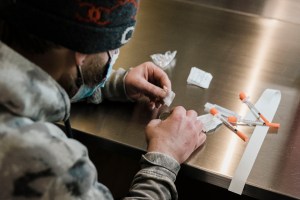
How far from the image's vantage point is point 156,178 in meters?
0.76

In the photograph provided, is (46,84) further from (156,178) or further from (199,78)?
(199,78)

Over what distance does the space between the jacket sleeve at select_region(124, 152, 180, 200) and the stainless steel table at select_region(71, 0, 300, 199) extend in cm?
4

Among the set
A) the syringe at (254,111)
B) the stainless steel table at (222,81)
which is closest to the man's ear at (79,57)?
the stainless steel table at (222,81)

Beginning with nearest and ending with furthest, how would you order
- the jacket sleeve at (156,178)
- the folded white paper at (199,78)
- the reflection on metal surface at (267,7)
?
1. the jacket sleeve at (156,178)
2. the folded white paper at (199,78)
3. the reflection on metal surface at (267,7)

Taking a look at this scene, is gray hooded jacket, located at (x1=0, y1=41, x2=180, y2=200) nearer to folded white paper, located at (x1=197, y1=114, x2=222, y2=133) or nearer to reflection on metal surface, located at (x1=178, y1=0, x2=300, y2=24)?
folded white paper, located at (x1=197, y1=114, x2=222, y2=133)

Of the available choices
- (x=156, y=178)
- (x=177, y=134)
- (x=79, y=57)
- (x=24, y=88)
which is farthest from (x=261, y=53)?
(x=24, y=88)

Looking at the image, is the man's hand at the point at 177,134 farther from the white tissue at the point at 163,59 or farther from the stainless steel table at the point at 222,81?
the white tissue at the point at 163,59

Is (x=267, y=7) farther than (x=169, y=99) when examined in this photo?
Yes

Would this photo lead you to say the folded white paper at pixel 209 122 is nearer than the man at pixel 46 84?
No

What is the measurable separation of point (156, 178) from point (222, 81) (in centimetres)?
34

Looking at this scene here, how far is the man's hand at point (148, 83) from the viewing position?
92cm

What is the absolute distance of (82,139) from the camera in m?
0.86

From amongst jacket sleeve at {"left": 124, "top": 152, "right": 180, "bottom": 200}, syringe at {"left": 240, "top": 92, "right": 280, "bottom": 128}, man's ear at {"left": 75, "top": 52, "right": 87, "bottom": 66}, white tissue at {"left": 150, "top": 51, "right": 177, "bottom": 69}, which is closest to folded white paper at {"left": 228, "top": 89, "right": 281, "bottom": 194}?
syringe at {"left": 240, "top": 92, "right": 280, "bottom": 128}

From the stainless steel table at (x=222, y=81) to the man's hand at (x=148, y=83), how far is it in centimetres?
3
